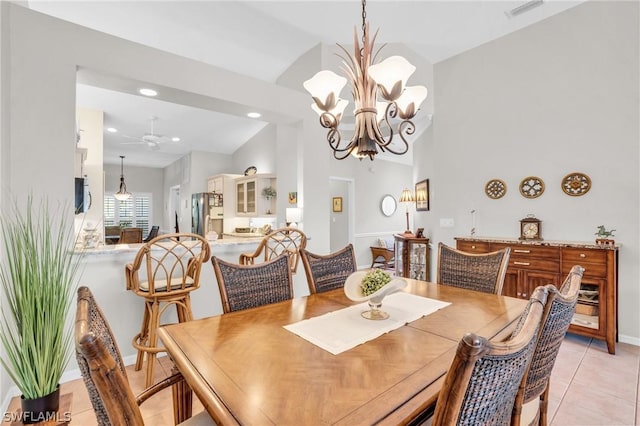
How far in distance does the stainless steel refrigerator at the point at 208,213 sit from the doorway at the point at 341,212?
2410mm

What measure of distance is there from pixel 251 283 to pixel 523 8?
3872 millimetres

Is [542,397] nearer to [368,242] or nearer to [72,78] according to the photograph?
[72,78]

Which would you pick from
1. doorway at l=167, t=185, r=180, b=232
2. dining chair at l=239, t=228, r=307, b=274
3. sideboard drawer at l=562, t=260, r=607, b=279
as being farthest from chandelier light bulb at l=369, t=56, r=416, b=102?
doorway at l=167, t=185, r=180, b=232

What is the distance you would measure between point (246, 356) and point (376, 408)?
0.52 meters

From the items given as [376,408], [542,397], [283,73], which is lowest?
[542,397]

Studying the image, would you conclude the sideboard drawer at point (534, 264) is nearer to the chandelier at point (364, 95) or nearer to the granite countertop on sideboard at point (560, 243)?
the granite countertop on sideboard at point (560, 243)

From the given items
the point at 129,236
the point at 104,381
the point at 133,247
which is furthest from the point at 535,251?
the point at 129,236

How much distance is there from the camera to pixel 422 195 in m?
5.43

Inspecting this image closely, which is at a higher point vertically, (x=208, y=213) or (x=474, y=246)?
(x=208, y=213)

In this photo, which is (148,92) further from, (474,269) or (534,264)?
(534,264)

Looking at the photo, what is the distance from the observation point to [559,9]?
3.38 meters

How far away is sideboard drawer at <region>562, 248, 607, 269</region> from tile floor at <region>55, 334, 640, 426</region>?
0.80m

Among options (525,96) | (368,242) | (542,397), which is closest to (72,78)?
(542,397)

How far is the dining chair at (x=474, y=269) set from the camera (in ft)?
7.11
